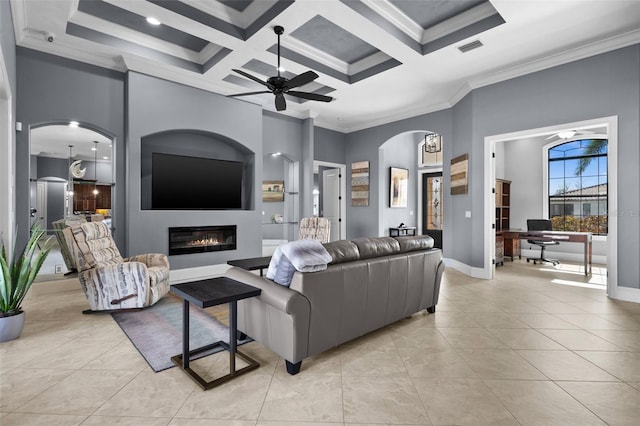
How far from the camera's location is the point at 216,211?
5438mm

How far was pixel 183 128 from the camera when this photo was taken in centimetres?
504

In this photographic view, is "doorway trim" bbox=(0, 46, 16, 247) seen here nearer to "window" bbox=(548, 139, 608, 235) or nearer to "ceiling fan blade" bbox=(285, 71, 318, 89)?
"ceiling fan blade" bbox=(285, 71, 318, 89)

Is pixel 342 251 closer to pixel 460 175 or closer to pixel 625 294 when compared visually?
pixel 625 294

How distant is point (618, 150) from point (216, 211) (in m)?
5.61

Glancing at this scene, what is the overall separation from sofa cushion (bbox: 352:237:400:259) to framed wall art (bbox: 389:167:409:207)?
5.00 metres

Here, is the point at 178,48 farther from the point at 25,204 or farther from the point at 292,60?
the point at 25,204

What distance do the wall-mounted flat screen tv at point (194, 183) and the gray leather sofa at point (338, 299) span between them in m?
3.01

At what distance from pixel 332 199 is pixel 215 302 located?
668 cm

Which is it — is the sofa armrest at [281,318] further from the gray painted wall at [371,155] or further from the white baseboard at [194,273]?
the gray painted wall at [371,155]

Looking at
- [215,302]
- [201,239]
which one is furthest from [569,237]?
[201,239]

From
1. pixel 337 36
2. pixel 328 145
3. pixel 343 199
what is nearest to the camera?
pixel 337 36

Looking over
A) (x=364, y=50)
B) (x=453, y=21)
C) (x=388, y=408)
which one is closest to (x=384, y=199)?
(x=364, y=50)

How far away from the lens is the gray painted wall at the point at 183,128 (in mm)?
4586

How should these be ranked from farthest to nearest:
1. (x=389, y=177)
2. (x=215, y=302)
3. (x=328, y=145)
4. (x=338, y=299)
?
1. (x=328, y=145)
2. (x=389, y=177)
3. (x=338, y=299)
4. (x=215, y=302)
